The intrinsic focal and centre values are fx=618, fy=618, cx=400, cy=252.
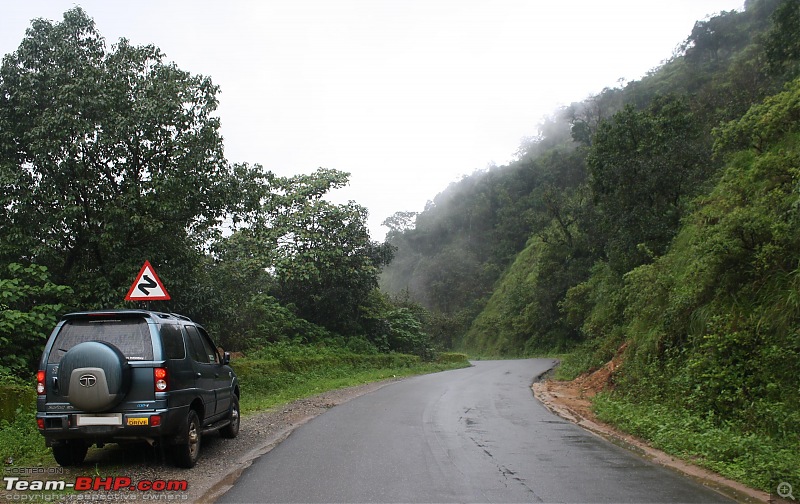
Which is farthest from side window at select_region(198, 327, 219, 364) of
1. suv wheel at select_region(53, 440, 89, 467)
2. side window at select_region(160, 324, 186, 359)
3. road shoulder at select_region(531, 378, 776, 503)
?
road shoulder at select_region(531, 378, 776, 503)

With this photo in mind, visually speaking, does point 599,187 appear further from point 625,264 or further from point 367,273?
point 367,273

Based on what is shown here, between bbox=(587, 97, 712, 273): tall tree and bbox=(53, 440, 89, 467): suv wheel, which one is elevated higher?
bbox=(587, 97, 712, 273): tall tree

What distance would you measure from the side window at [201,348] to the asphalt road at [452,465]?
1711 millimetres

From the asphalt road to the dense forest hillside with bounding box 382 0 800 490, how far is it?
1.22 m

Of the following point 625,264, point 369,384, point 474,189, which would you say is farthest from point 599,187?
point 474,189

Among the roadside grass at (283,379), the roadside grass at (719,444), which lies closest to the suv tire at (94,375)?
the roadside grass at (283,379)

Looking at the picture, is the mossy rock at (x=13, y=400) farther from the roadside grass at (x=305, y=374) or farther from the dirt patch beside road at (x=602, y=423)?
the dirt patch beside road at (x=602, y=423)

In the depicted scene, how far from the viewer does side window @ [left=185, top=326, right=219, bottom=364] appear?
8.91 meters

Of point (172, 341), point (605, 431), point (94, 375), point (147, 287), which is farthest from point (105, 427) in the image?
point (605, 431)

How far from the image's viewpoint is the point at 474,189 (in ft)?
335

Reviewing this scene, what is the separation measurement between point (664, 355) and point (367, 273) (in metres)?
18.6

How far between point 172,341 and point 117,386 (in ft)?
3.38

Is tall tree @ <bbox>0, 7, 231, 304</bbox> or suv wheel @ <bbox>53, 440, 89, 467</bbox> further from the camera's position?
tall tree @ <bbox>0, 7, 231, 304</bbox>

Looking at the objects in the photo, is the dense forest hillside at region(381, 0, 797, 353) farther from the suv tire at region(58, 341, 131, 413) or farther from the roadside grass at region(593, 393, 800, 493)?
the suv tire at region(58, 341, 131, 413)
